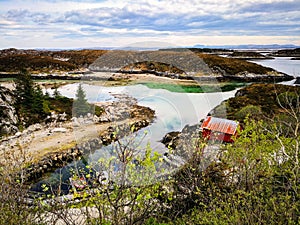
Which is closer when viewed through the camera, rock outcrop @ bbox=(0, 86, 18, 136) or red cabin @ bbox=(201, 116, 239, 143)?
red cabin @ bbox=(201, 116, 239, 143)

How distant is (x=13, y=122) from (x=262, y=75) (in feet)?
118

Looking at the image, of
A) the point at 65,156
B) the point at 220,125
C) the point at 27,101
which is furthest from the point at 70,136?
the point at 220,125

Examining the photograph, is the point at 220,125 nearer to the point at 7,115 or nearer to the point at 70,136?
the point at 70,136

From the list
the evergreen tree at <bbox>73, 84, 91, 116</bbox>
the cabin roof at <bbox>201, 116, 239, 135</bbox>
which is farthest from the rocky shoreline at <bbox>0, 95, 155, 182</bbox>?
the cabin roof at <bbox>201, 116, 239, 135</bbox>

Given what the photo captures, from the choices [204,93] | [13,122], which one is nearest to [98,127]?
[13,122]

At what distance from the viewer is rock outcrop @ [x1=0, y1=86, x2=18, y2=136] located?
17109mm

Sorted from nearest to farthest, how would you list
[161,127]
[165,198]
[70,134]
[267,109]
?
1. [165,198]
2. [161,127]
3. [70,134]
4. [267,109]

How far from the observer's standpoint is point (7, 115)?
717 inches

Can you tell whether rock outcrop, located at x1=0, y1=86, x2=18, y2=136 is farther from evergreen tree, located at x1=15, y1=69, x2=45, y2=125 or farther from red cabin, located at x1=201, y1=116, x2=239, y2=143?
red cabin, located at x1=201, y1=116, x2=239, y2=143

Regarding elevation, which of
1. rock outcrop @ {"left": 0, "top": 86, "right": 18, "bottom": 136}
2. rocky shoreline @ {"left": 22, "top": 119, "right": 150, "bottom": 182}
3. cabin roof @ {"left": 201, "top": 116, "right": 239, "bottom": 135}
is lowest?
rocky shoreline @ {"left": 22, "top": 119, "right": 150, "bottom": 182}

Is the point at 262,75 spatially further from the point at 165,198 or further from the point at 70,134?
the point at 165,198

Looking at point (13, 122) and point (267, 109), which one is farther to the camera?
point (267, 109)

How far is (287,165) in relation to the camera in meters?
6.04

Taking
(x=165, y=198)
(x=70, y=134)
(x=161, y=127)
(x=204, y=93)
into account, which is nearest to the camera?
(x=165, y=198)
